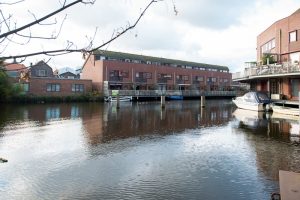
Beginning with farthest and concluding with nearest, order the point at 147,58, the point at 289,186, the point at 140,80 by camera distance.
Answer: the point at 147,58
the point at 140,80
the point at 289,186

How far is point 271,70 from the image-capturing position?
33062 mm

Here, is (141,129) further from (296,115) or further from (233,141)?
(296,115)

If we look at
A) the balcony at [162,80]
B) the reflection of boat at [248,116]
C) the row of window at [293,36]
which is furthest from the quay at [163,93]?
the reflection of boat at [248,116]

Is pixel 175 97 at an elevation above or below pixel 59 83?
below

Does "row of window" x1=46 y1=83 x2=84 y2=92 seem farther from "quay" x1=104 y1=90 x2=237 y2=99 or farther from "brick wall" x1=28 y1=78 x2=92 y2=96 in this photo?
"quay" x1=104 y1=90 x2=237 y2=99

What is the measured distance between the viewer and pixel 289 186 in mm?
7219

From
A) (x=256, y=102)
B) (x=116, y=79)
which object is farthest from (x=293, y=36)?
(x=116, y=79)

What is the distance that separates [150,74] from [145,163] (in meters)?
62.4

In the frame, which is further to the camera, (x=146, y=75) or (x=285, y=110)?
(x=146, y=75)

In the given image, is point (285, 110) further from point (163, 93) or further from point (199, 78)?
A: point (199, 78)

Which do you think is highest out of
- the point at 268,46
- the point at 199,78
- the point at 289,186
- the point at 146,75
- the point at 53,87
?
Result: the point at 268,46

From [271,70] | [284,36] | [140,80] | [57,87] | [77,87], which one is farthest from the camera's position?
[140,80]

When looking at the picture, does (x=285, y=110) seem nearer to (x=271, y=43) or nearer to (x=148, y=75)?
(x=271, y=43)

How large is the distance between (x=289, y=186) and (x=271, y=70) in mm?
27579
